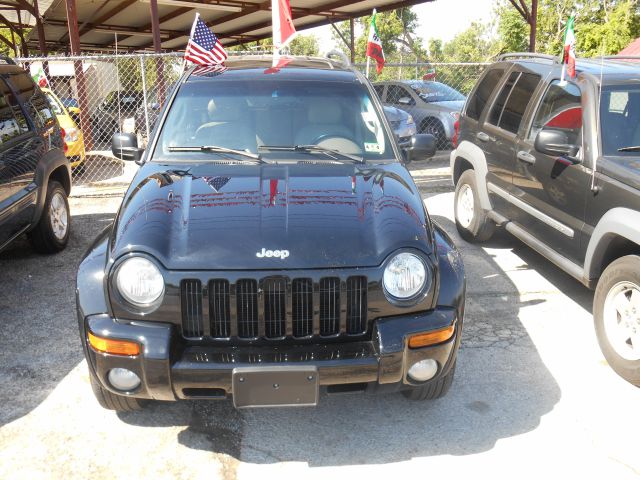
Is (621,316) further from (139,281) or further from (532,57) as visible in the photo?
(532,57)

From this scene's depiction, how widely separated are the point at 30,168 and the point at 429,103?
32.0 feet

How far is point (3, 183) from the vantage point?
5.34 m

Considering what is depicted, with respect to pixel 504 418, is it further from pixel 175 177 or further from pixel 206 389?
pixel 175 177

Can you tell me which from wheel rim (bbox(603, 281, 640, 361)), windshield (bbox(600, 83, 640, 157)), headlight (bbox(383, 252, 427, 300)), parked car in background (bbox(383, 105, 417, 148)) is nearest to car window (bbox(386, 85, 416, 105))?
parked car in background (bbox(383, 105, 417, 148))

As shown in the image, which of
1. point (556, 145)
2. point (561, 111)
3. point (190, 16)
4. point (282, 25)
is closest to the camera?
point (556, 145)

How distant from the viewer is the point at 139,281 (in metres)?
2.93

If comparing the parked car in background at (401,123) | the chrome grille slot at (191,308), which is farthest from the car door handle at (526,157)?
the parked car in background at (401,123)

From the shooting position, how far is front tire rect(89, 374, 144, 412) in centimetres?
331

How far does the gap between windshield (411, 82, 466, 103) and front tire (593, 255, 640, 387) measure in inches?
410

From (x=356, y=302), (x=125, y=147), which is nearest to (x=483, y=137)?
(x=125, y=147)

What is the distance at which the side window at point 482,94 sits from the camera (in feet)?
21.5

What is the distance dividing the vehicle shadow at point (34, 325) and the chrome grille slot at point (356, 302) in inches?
79.8

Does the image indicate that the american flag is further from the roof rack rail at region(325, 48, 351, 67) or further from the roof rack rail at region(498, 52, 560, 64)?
the roof rack rail at region(498, 52, 560, 64)

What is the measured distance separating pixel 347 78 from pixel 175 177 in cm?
160
